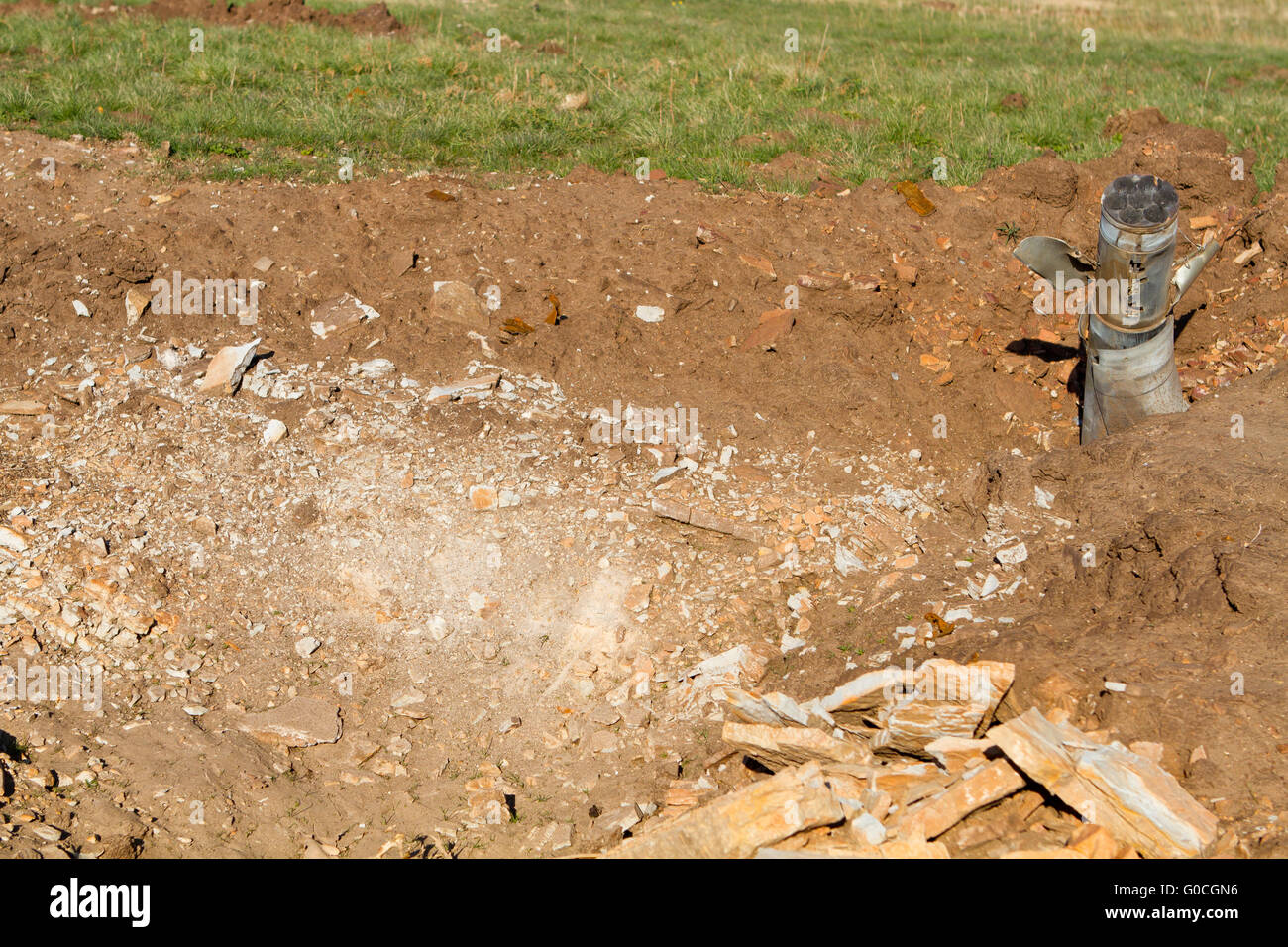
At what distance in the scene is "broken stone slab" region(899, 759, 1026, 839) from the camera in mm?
3648

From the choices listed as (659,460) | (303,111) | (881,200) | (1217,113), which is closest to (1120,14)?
(1217,113)

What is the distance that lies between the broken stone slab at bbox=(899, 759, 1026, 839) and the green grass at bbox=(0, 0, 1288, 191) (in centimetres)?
558

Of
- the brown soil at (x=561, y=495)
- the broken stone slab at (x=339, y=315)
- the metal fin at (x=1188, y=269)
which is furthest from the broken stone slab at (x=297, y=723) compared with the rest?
the metal fin at (x=1188, y=269)

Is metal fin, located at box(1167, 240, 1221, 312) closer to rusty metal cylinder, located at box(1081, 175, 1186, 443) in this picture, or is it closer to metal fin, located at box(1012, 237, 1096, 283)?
rusty metal cylinder, located at box(1081, 175, 1186, 443)

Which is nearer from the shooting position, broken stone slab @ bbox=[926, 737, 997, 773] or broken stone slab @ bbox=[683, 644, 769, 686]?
broken stone slab @ bbox=[926, 737, 997, 773]

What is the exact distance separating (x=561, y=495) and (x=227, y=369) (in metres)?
2.23

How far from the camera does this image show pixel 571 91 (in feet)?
32.1

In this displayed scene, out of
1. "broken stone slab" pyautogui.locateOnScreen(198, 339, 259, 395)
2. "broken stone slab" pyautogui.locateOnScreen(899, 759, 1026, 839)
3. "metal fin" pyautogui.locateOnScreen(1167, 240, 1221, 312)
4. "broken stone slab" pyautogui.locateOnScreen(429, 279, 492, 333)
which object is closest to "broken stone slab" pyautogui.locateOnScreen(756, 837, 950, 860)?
"broken stone slab" pyautogui.locateOnScreen(899, 759, 1026, 839)

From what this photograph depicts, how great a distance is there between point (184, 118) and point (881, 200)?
5676 mm

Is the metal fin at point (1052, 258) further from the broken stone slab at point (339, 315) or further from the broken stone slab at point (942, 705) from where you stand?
the broken stone slab at point (339, 315)

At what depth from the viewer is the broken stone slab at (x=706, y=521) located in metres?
5.54

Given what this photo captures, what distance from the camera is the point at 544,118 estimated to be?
357 inches
